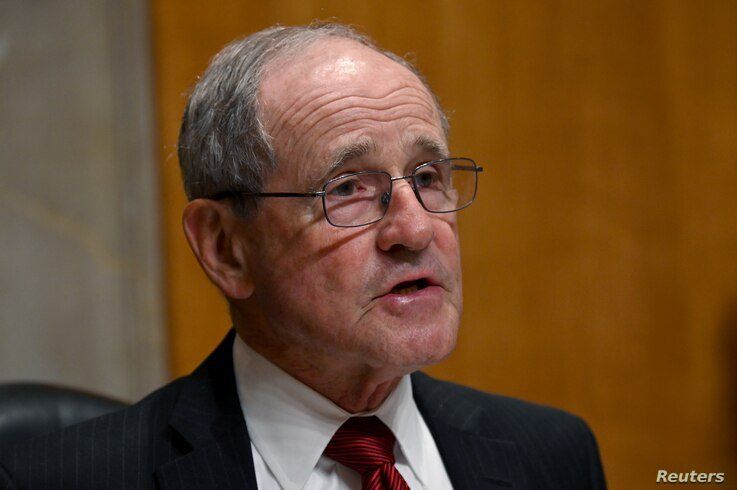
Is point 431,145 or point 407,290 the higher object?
point 431,145

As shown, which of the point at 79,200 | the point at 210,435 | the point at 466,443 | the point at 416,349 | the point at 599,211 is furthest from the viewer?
the point at 599,211

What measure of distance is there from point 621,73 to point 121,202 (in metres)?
1.64

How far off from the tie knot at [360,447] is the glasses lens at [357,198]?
38 centimetres

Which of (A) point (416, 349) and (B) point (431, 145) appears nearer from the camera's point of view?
(A) point (416, 349)

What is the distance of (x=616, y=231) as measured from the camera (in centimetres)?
301

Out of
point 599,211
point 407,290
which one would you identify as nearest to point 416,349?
point 407,290

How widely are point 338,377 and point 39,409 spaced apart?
0.63m

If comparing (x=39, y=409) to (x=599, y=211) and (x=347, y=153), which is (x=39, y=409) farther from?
(x=599, y=211)

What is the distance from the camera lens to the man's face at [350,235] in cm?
156

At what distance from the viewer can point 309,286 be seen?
160 cm

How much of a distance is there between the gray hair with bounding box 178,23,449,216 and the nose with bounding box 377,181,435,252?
0.75ft

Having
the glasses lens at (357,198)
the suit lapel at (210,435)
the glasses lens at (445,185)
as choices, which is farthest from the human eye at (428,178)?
the suit lapel at (210,435)

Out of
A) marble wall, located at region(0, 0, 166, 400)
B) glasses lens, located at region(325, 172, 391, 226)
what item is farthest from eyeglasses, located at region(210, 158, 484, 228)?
marble wall, located at region(0, 0, 166, 400)

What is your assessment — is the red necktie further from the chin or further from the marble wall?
the marble wall
